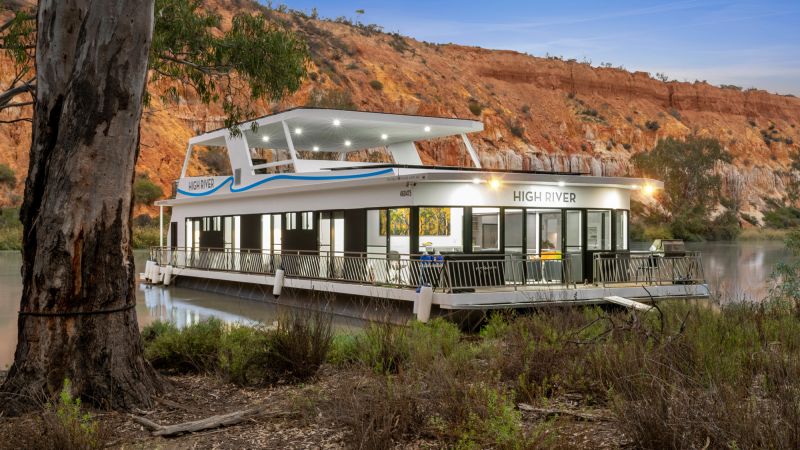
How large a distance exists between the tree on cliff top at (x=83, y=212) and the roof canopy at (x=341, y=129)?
41.7 feet

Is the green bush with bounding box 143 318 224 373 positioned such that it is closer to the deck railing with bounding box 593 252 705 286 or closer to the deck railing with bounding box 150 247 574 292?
the deck railing with bounding box 150 247 574 292

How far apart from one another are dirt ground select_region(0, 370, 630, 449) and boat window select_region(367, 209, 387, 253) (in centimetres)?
1141

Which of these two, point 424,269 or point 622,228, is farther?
point 622,228

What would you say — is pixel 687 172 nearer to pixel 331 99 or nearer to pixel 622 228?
pixel 331 99

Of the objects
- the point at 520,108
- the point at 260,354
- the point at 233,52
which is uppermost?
the point at 520,108

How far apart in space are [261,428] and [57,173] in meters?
2.86

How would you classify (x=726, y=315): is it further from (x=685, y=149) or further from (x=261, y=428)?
(x=685, y=149)

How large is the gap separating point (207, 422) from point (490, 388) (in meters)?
2.25

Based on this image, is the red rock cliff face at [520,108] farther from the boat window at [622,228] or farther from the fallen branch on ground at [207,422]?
the fallen branch on ground at [207,422]

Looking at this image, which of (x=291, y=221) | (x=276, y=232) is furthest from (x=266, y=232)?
(x=291, y=221)

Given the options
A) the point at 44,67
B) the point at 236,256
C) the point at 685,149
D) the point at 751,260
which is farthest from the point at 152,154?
the point at 44,67

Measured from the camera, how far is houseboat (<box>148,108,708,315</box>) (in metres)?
16.2

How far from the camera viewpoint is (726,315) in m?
9.84

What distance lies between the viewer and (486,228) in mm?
18188
